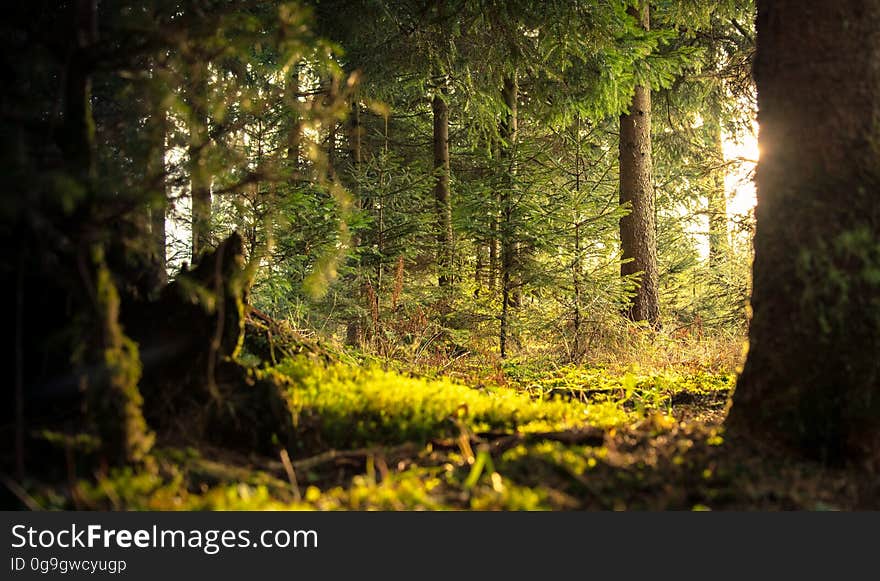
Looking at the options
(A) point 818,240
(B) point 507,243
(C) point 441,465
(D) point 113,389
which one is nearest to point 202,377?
(D) point 113,389

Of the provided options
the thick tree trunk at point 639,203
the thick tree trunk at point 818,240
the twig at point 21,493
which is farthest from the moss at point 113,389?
the thick tree trunk at point 639,203

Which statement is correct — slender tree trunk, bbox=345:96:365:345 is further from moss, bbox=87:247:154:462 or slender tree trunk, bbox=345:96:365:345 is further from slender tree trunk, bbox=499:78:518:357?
moss, bbox=87:247:154:462

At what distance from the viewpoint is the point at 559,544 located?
2.30 m

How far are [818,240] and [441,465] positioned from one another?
2353 mm

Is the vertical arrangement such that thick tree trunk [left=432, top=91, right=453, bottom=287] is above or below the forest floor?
above

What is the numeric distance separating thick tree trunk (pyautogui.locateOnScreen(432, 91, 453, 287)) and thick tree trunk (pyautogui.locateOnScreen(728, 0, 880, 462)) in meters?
6.96

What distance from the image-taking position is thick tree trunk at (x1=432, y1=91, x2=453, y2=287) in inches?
435

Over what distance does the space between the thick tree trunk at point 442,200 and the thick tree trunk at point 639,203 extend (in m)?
3.21

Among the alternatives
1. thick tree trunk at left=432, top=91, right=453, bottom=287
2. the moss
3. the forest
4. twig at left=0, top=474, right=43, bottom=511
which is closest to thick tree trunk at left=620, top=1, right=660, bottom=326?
thick tree trunk at left=432, top=91, right=453, bottom=287

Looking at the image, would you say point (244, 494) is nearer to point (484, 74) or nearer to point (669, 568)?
point (669, 568)

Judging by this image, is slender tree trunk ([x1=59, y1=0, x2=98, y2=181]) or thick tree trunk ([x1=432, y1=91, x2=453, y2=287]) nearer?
slender tree trunk ([x1=59, y1=0, x2=98, y2=181])

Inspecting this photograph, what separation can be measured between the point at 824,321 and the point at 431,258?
1039cm

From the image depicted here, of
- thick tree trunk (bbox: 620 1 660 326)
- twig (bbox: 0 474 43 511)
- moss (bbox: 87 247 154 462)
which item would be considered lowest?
twig (bbox: 0 474 43 511)

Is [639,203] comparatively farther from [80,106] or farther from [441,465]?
[80,106]
